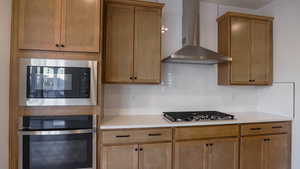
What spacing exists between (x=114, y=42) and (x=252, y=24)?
211 cm

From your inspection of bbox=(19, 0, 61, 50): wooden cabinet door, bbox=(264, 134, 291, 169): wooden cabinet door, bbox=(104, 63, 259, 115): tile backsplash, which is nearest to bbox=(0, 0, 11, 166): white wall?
bbox=(19, 0, 61, 50): wooden cabinet door

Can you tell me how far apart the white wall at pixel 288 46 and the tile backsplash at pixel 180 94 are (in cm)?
60

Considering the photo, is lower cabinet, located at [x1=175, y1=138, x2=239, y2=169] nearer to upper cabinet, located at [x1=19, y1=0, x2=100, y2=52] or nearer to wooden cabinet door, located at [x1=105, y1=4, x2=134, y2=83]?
wooden cabinet door, located at [x1=105, y1=4, x2=134, y2=83]

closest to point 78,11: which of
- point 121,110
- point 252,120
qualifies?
point 121,110

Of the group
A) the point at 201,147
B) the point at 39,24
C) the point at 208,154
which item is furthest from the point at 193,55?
the point at 39,24

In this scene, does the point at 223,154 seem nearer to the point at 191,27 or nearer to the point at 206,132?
the point at 206,132

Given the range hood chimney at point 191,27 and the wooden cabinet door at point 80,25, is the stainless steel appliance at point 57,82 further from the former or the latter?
the range hood chimney at point 191,27

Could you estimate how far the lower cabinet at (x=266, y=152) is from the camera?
225cm

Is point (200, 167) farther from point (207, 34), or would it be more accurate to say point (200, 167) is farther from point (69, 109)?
point (207, 34)

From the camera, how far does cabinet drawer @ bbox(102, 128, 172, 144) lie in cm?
188

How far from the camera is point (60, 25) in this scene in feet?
5.67

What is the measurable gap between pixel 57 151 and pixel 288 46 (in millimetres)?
3263

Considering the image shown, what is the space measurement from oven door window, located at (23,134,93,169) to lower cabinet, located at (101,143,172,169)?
0.64 feet

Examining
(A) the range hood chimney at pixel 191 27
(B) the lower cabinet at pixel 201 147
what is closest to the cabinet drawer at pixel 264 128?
(B) the lower cabinet at pixel 201 147
